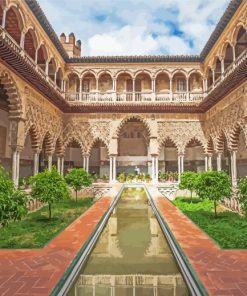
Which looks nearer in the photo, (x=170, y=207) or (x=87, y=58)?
(x=170, y=207)

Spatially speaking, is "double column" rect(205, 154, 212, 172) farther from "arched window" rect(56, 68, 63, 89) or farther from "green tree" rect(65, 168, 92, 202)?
"arched window" rect(56, 68, 63, 89)

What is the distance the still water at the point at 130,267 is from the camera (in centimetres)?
367

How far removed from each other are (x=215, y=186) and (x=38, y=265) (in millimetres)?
6936

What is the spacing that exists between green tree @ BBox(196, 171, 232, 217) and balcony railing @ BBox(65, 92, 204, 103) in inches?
453

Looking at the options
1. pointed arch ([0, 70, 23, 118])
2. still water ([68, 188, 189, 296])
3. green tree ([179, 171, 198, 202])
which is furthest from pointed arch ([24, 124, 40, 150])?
Answer: still water ([68, 188, 189, 296])

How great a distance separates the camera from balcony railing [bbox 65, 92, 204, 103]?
67.8 feet

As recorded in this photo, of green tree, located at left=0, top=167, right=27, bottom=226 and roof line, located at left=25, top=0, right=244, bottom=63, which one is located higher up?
roof line, located at left=25, top=0, right=244, bottom=63

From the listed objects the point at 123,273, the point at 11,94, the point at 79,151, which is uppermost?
the point at 11,94

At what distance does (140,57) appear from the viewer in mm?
20641

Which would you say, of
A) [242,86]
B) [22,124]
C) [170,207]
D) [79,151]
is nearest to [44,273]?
[170,207]

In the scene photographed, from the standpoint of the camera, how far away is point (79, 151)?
2545 centimetres

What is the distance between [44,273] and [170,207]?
6.99 metres

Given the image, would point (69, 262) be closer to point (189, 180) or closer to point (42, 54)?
point (189, 180)

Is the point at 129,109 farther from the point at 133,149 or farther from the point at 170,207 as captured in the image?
the point at 170,207
